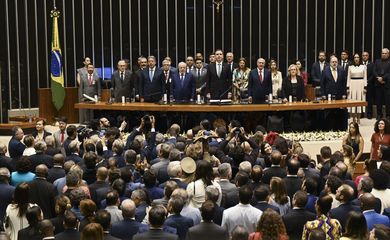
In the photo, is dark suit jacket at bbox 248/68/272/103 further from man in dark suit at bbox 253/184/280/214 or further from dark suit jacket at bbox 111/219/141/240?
dark suit jacket at bbox 111/219/141/240

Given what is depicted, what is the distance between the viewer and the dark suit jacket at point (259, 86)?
1647 centimetres

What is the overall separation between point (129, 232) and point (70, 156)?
3393mm

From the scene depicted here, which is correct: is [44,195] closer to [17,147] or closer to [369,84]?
[17,147]

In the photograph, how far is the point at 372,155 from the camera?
1306cm

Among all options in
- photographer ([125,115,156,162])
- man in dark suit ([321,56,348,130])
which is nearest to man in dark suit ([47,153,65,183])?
photographer ([125,115,156,162])

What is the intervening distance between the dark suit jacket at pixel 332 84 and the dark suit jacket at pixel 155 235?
10.9 meters

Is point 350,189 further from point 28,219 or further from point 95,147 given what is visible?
point 95,147

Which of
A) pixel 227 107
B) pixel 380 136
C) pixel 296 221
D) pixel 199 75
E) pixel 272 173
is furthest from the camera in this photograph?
pixel 199 75

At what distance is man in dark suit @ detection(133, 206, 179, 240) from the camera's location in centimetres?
717

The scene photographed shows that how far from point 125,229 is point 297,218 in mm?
1584

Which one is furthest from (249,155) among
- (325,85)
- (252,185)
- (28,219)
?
(325,85)

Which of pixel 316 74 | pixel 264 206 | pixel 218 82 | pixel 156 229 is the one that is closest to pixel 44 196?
pixel 156 229

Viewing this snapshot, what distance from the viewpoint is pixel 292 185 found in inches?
364

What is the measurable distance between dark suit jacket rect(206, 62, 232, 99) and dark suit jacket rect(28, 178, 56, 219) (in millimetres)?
8296
